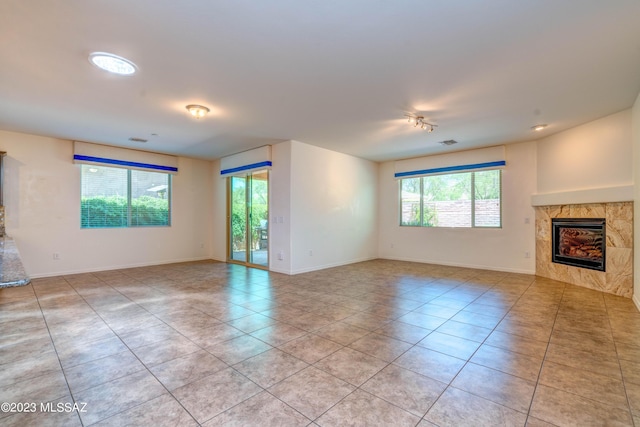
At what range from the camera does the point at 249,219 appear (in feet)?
22.7

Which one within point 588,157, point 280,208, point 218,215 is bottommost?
point 218,215

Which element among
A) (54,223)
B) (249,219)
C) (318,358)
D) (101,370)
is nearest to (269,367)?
(318,358)

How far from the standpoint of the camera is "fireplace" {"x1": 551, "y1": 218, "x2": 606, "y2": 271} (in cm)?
461

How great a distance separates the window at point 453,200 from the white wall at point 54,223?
6237 millimetres

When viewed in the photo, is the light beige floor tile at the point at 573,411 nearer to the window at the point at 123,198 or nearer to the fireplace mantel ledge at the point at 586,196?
the fireplace mantel ledge at the point at 586,196

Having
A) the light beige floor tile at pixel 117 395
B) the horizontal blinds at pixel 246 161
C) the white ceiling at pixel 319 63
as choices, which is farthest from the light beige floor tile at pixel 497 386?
the horizontal blinds at pixel 246 161

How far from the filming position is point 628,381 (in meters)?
2.08

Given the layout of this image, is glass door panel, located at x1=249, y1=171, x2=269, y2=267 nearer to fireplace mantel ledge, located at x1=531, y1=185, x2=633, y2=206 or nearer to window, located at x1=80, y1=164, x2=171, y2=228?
window, located at x1=80, y1=164, x2=171, y2=228

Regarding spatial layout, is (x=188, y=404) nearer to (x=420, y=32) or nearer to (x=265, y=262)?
(x=420, y=32)

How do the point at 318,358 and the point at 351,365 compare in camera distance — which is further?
the point at 318,358

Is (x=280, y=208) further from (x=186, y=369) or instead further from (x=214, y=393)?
(x=214, y=393)

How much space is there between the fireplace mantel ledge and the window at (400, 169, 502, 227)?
800mm

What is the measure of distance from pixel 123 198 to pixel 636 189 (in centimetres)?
898

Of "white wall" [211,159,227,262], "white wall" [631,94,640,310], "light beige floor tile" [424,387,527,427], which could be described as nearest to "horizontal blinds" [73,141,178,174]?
"white wall" [211,159,227,262]
